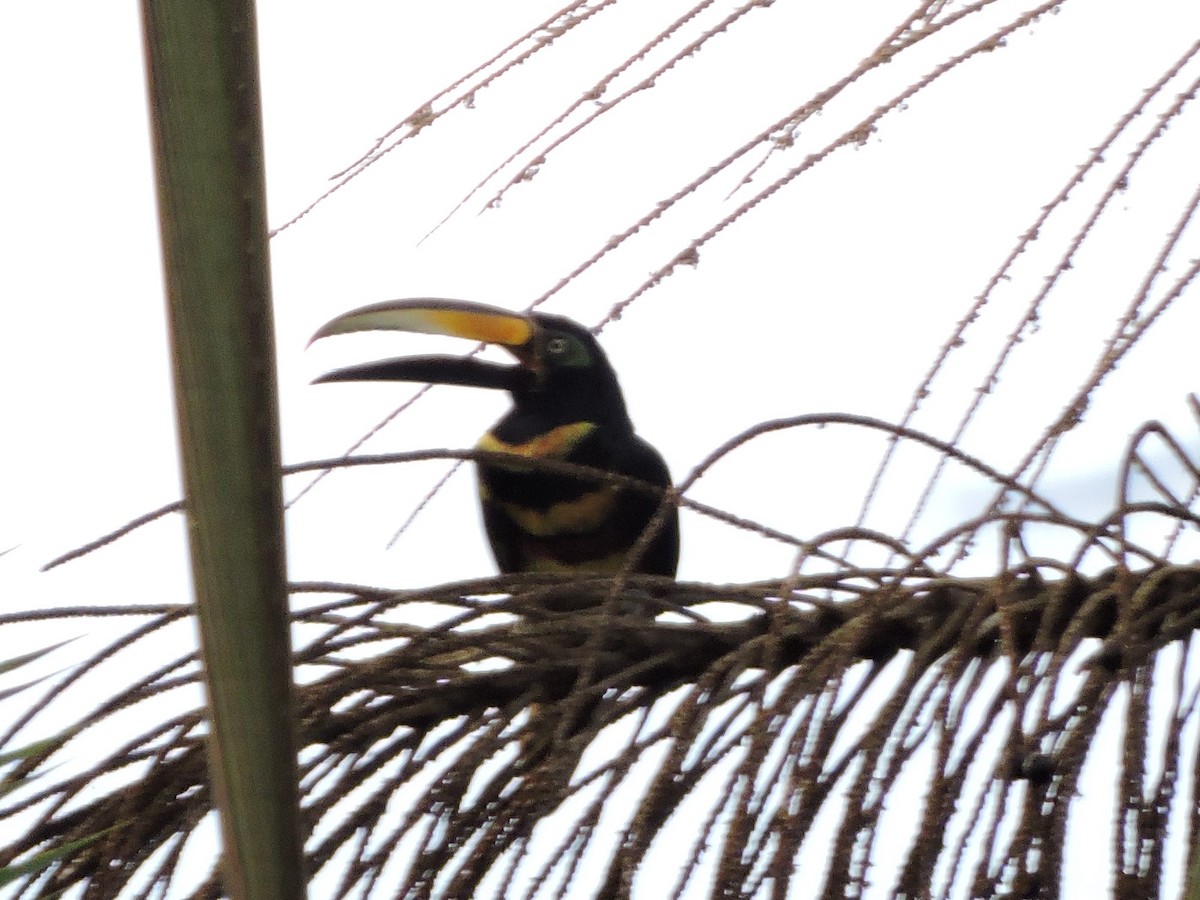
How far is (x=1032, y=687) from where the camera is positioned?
110cm

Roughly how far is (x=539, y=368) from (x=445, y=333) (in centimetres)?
35

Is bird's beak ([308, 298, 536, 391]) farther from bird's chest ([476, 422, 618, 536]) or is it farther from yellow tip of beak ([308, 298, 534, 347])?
bird's chest ([476, 422, 618, 536])

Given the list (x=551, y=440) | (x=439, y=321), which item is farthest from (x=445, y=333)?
(x=551, y=440)

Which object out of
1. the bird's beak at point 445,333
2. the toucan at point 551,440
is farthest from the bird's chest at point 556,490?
the bird's beak at point 445,333

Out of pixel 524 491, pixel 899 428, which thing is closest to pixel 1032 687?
pixel 899 428

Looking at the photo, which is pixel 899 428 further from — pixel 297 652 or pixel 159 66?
pixel 159 66

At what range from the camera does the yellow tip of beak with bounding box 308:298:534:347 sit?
2.48 metres

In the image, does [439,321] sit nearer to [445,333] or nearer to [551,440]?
[445,333]

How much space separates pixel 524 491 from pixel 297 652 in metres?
1.76

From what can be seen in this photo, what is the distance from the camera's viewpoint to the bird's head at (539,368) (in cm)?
291

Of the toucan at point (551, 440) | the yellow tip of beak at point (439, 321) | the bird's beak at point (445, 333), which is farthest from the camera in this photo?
the toucan at point (551, 440)

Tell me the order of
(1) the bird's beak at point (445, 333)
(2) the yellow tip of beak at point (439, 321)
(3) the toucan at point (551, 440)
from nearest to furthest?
→ 1. (2) the yellow tip of beak at point (439, 321)
2. (1) the bird's beak at point (445, 333)
3. (3) the toucan at point (551, 440)

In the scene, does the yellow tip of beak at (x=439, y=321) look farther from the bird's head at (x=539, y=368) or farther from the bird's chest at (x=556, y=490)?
the bird's chest at (x=556, y=490)

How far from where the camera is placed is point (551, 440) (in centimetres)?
304
